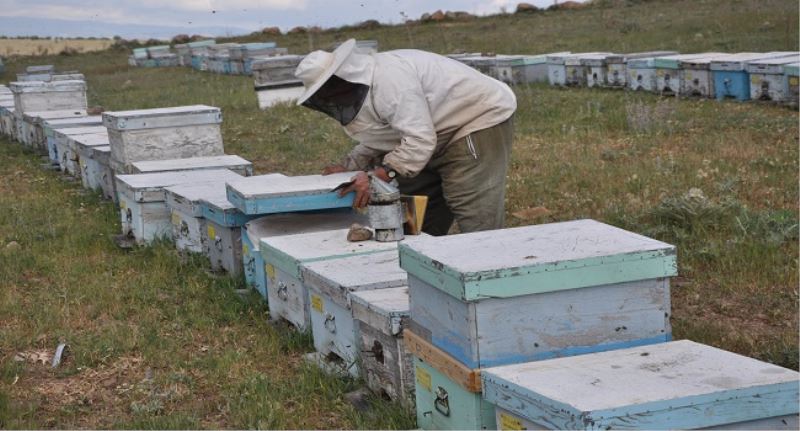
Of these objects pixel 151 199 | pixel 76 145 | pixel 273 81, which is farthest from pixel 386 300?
pixel 273 81

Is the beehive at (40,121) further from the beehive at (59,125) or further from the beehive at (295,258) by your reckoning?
the beehive at (295,258)

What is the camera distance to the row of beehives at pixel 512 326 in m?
2.80

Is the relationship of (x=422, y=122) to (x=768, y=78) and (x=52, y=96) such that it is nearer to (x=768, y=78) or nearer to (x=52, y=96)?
(x=768, y=78)

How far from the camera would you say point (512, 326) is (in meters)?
3.27

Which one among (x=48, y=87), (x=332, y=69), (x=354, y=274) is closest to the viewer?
(x=354, y=274)

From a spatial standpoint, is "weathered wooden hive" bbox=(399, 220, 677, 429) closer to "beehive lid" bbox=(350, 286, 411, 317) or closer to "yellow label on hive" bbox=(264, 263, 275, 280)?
"beehive lid" bbox=(350, 286, 411, 317)

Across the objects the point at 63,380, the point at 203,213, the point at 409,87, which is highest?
the point at 409,87

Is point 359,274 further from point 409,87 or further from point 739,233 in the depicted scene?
point 739,233

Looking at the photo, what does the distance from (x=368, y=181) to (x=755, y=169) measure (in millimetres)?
4318

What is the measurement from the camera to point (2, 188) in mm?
10938

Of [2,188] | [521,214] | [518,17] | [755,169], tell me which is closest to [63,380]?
[521,214]

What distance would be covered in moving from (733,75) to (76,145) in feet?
25.0

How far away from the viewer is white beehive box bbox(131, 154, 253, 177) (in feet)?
25.9

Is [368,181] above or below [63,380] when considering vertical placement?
above
